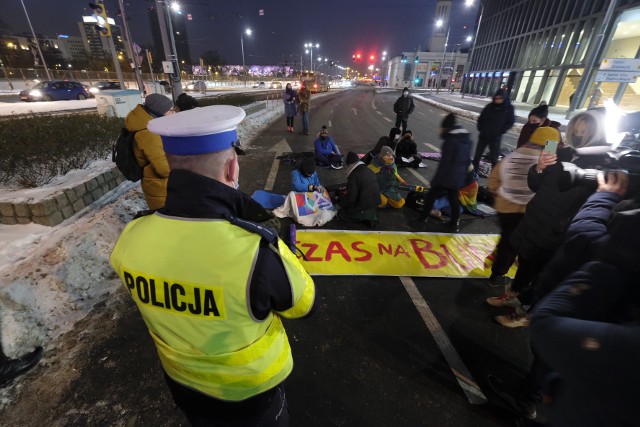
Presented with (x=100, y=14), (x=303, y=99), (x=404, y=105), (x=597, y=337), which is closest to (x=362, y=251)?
Answer: (x=597, y=337)

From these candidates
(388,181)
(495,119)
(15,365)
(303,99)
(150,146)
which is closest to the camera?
(15,365)

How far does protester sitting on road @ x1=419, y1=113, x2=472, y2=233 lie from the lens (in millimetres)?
4629

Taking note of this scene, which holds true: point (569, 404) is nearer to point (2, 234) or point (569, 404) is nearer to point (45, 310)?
point (45, 310)

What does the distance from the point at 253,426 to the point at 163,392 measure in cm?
147

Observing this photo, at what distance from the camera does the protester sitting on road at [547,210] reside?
7.93 ft

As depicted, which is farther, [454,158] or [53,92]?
[53,92]

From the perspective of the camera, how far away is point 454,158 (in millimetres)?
4703

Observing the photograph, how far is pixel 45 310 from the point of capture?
9.26 feet

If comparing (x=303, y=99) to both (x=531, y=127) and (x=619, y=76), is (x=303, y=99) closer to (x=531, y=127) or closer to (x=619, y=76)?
(x=531, y=127)

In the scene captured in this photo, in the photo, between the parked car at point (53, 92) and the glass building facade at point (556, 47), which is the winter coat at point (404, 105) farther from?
the parked car at point (53, 92)

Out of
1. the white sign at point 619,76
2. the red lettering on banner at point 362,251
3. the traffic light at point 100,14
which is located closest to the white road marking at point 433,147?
the red lettering on banner at point 362,251

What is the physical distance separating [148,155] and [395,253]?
11.3ft

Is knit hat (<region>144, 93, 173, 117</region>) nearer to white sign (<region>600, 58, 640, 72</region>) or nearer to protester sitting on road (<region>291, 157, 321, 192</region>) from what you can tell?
protester sitting on road (<region>291, 157, 321, 192</region>)

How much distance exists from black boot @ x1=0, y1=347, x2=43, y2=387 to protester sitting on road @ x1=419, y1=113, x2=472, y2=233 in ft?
17.5
